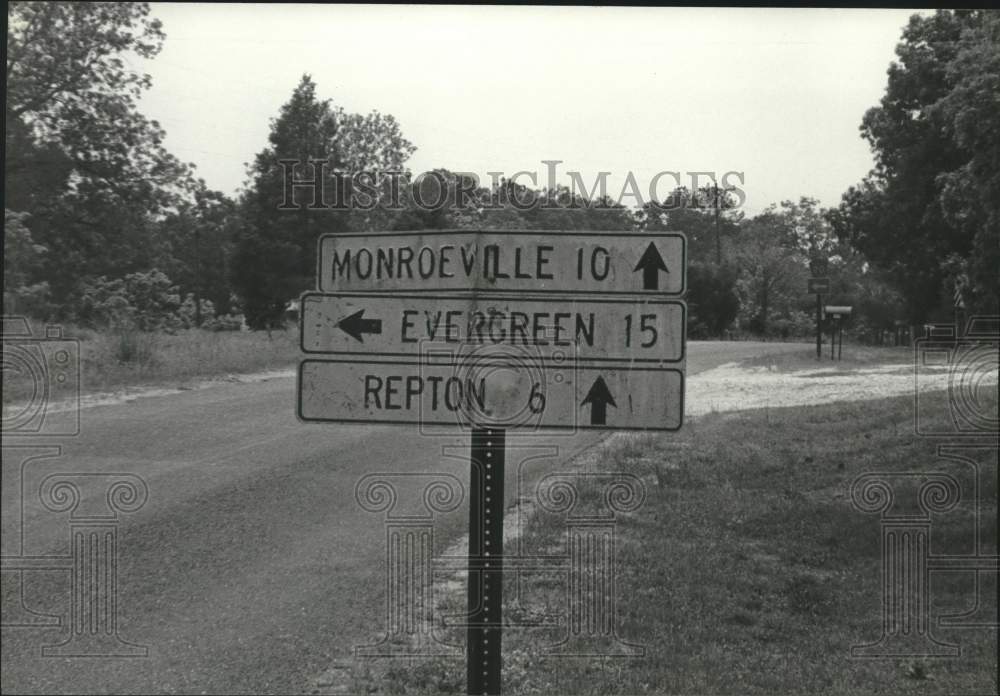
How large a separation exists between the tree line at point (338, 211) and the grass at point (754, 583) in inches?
41.3

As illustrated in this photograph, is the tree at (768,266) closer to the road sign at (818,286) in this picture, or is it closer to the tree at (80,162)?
the road sign at (818,286)

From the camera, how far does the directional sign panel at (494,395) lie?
2.52 meters

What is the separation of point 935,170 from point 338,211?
156 inches

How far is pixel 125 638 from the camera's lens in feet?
12.1

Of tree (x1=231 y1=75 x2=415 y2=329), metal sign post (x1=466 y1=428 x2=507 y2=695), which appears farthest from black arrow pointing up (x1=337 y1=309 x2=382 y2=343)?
tree (x1=231 y1=75 x2=415 y2=329)

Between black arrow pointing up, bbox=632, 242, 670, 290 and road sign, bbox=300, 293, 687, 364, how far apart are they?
52 millimetres

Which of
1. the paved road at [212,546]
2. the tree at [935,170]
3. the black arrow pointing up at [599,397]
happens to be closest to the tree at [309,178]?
the paved road at [212,546]

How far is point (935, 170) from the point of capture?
5316mm

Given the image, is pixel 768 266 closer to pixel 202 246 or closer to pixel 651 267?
pixel 651 267

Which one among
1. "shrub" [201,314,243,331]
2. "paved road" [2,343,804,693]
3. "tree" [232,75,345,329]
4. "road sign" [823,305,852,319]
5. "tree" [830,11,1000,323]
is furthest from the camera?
"road sign" [823,305,852,319]

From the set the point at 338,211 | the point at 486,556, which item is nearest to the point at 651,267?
the point at 486,556

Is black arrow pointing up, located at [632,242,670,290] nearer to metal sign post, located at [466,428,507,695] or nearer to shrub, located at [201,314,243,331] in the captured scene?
metal sign post, located at [466,428,507,695]

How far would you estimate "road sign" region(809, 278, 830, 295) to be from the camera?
5598 mm

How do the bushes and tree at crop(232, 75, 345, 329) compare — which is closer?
tree at crop(232, 75, 345, 329)
